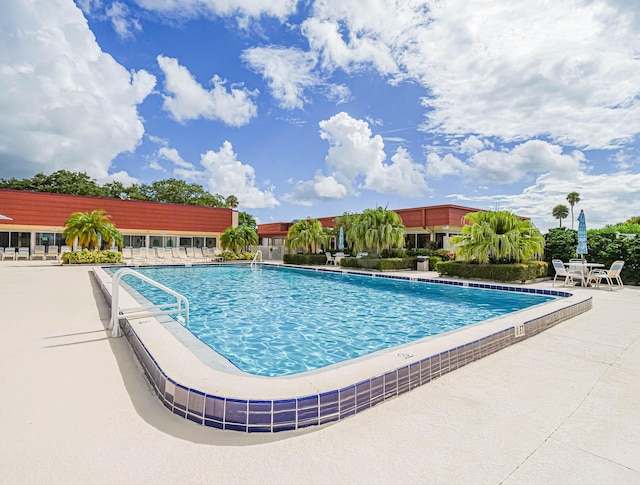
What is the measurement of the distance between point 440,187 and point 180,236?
2186 cm

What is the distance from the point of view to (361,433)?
2.33 meters

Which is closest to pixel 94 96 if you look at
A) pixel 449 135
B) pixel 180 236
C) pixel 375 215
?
pixel 180 236

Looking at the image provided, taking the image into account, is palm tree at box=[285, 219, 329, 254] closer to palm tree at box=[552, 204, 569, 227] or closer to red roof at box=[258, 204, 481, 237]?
red roof at box=[258, 204, 481, 237]

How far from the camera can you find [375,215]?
17.3 m

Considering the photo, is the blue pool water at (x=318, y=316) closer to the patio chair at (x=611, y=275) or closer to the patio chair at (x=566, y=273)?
the patio chair at (x=566, y=273)

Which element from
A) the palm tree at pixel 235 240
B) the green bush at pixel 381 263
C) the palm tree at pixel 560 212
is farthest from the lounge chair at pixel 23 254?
the palm tree at pixel 560 212

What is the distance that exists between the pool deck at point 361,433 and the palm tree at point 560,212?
203ft

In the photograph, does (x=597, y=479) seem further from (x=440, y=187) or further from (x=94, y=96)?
(x=440, y=187)

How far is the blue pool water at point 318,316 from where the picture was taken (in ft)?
16.4

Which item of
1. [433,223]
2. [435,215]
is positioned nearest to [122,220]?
[433,223]

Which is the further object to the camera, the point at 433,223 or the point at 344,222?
the point at 344,222

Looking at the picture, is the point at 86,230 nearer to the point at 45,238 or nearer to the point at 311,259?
the point at 45,238

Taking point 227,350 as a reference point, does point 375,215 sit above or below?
above

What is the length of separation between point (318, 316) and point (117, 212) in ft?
80.6
